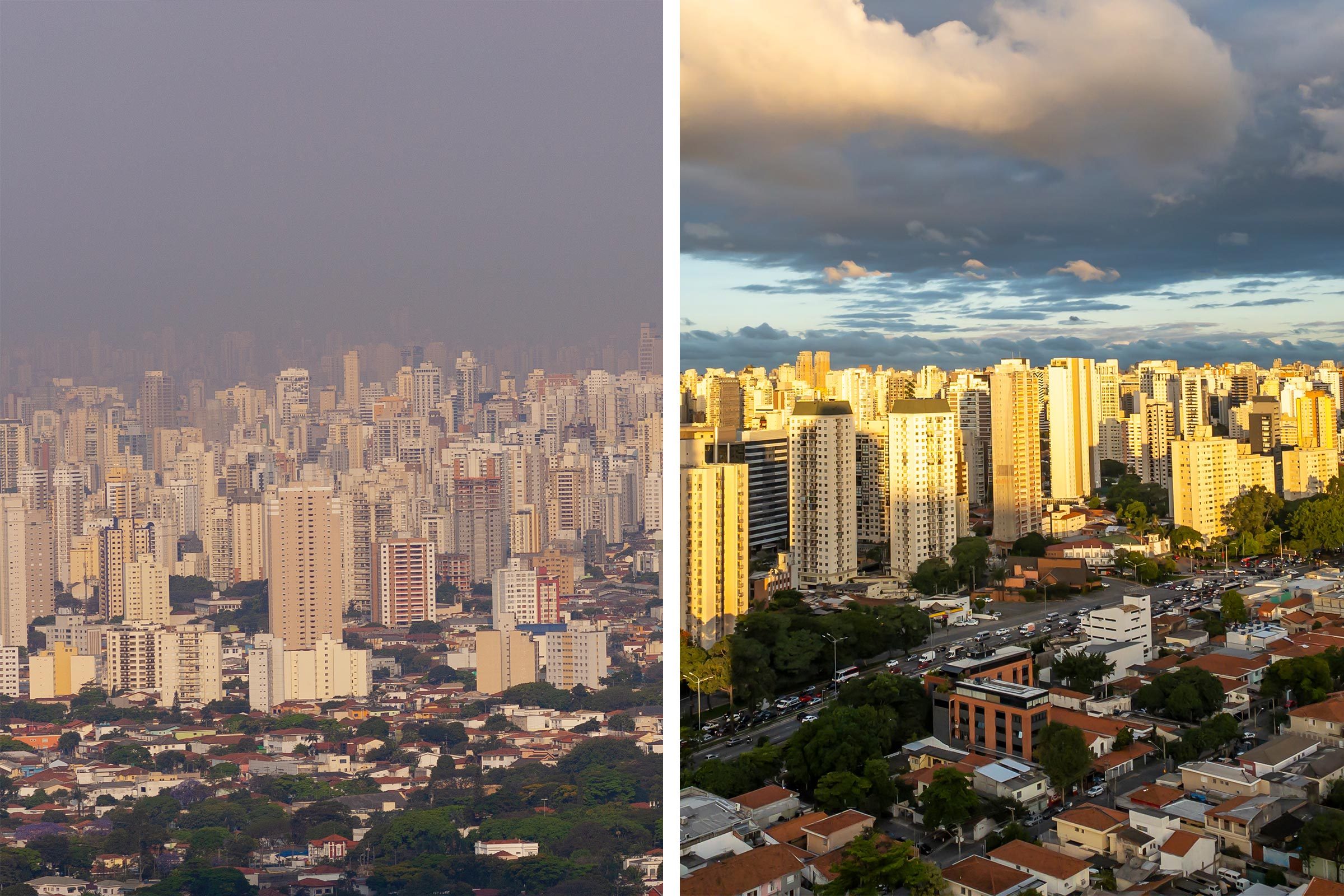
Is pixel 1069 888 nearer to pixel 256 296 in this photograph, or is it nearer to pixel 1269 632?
pixel 1269 632

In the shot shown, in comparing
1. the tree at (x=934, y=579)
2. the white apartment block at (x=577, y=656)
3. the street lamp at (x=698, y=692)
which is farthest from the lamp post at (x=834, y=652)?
the white apartment block at (x=577, y=656)

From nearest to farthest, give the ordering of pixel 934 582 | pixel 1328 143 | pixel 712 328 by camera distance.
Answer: pixel 1328 143 → pixel 712 328 → pixel 934 582

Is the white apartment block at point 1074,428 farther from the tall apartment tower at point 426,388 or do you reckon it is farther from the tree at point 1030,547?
the tall apartment tower at point 426,388

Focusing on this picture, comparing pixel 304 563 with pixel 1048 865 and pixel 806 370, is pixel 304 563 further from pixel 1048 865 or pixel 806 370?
pixel 806 370

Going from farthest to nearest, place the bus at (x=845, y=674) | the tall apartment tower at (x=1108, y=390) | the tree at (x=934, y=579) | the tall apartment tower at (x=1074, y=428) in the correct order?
the tall apartment tower at (x=1074, y=428) < the tree at (x=934, y=579) < the tall apartment tower at (x=1108, y=390) < the bus at (x=845, y=674)

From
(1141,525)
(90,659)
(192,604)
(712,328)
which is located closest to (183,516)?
(192,604)

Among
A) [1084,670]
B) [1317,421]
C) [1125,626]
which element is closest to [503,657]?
[1084,670]
